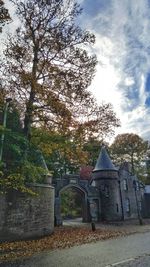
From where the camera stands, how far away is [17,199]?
596 inches

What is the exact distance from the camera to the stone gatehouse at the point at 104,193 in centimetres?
3294

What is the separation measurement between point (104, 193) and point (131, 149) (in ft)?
83.2

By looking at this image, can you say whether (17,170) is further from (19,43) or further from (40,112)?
(19,43)

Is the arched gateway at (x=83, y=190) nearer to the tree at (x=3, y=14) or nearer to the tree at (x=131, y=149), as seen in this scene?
the tree at (x=3, y=14)

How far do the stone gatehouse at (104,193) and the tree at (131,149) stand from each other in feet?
62.7

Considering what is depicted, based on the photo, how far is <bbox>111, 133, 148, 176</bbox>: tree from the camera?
58.6 metres

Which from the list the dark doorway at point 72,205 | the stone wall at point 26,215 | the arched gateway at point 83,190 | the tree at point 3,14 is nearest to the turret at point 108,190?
the arched gateway at point 83,190

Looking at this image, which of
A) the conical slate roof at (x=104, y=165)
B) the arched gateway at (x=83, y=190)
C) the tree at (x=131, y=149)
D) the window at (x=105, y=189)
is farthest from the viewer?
the tree at (x=131, y=149)

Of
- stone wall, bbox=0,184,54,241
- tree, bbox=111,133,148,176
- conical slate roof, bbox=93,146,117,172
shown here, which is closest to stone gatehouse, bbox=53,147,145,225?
conical slate roof, bbox=93,146,117,172

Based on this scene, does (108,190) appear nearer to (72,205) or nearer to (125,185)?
(125,185)

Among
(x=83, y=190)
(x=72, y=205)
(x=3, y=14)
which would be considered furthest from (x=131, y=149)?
(x=3, y=14)

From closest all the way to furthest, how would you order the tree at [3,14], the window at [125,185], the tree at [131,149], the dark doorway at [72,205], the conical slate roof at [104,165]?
the tree at [3,14], the dark doorway at [72,205], the conical slate roof at [104,165], the window at [125,185], the tree at [131,149]

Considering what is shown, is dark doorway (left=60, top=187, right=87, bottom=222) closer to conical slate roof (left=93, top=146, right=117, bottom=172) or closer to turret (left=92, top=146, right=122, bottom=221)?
turret (left=92, top=146, right=122, bottom=221)

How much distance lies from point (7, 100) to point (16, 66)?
84.5 inches
